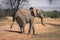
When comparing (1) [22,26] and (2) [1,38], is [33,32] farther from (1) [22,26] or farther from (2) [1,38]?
(2) [1,38]

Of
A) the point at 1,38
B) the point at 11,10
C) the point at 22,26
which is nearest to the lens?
the point at 1,38

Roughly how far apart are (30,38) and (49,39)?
1.00m

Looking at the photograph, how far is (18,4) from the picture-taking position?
4534 cm

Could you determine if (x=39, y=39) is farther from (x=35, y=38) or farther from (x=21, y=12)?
(x=21, y=12)

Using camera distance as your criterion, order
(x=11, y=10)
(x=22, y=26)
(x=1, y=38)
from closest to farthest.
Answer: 1. (x=1, y=38)
2. (x=22, y=26)
3. (x=11, y=10)

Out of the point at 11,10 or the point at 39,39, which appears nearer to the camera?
the point at 39,39

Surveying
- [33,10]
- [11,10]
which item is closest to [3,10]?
[11,10]

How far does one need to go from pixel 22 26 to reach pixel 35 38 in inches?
73.4

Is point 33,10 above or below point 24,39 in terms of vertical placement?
above

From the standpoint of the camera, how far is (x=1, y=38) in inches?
477

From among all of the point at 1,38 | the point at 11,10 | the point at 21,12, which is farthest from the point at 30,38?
the point at 11,10

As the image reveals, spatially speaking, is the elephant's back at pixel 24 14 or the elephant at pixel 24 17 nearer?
the elephant at pixel 24 17

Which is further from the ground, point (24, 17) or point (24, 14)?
point (24, 14)

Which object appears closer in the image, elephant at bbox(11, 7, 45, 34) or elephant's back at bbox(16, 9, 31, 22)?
elephant at bbox(11, 7, 45, 34)
